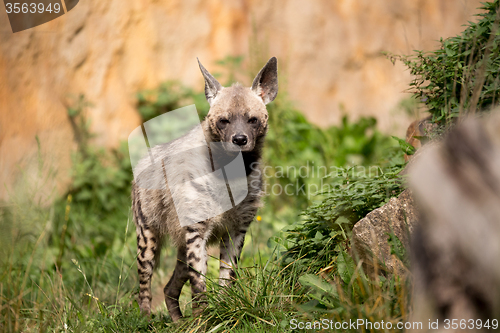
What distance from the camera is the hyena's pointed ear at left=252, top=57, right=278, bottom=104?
375 cm

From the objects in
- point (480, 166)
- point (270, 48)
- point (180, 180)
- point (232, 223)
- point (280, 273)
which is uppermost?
point (270, 48)

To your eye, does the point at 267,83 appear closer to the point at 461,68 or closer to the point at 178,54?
the point at 461,68

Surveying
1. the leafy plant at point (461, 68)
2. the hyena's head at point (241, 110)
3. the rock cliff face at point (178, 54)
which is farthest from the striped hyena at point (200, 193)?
the rock cliff face at point (178, 54)

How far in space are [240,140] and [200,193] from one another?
21.0 inches

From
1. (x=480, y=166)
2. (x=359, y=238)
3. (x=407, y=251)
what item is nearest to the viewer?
(x=480, y=166)

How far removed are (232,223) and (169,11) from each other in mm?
4876

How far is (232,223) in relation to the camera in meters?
3.58

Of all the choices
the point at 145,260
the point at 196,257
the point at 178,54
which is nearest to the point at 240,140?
the point at 196,257

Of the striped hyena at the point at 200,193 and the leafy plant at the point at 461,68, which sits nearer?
the leafy plant at the point at 461,68

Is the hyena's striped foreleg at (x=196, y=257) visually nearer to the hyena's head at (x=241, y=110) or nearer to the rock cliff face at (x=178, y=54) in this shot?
the hyena's head at (x=241, y=110)

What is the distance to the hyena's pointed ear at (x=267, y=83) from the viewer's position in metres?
3.75

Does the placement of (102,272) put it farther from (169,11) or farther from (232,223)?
(169,11)

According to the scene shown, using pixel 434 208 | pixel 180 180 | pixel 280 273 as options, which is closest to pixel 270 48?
pixel 180 180

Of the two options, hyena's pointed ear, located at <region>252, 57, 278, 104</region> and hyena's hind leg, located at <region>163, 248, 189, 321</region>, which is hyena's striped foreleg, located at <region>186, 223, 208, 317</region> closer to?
hyena's hind leg, located at <region>163, 248, 189, 321</region>
